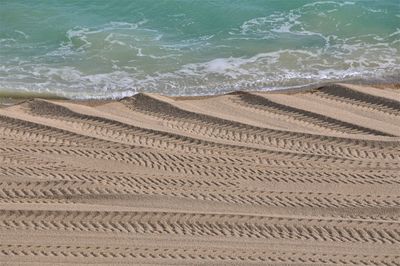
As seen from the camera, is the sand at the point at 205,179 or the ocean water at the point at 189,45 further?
the ocean water at the point at 189,45

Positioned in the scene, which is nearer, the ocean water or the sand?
the sand

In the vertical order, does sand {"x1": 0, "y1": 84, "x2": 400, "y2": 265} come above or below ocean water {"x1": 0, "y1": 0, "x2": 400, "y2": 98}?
below

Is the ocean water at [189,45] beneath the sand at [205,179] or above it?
above

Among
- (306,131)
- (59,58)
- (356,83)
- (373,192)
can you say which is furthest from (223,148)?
(59,58)

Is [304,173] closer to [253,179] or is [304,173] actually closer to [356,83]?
[253,179]
